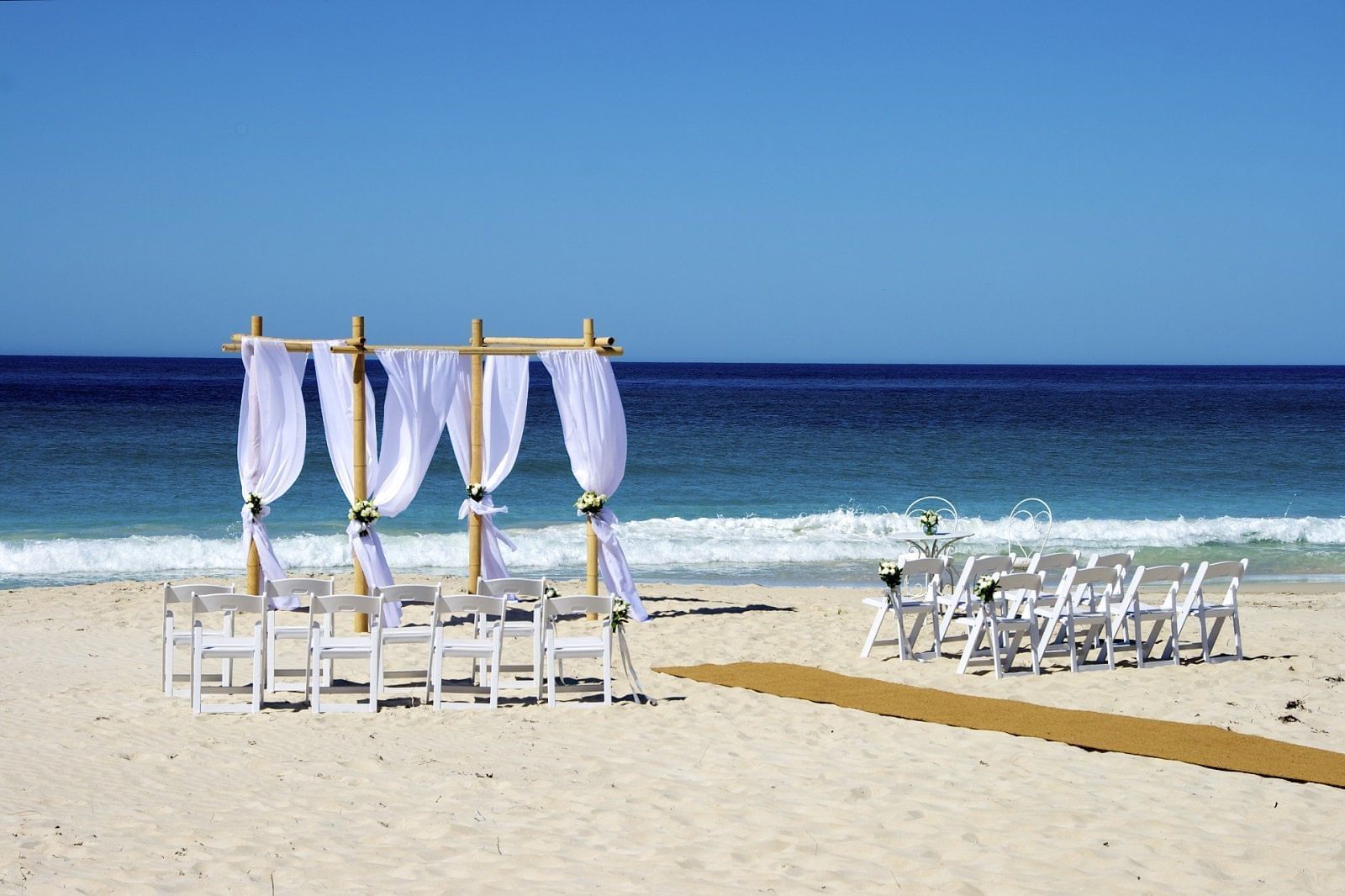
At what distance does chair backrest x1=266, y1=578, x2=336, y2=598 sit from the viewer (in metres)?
8.40

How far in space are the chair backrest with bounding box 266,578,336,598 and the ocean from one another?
742cm

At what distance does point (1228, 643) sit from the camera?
10.4 m

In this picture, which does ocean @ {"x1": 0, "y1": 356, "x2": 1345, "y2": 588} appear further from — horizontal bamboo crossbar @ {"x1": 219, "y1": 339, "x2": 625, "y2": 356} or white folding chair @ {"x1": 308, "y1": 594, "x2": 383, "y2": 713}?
white folding chair @ {"x1": 308, "y1": 594, "x2": 383, "y2": 713}

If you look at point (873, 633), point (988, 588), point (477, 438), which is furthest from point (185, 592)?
point (988, 588)

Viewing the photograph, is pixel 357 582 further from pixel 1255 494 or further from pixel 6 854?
pixel 1255 494

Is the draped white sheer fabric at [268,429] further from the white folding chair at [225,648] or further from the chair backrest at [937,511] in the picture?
the chair backrest at [937,511]

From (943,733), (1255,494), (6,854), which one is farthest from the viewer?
(1255,494)

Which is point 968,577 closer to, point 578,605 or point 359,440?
point 578,605

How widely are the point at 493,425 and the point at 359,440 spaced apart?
1183 mm

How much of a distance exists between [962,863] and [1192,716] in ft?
11.1

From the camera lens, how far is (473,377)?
1096 centimetres

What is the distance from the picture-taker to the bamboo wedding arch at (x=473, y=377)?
10.5 m

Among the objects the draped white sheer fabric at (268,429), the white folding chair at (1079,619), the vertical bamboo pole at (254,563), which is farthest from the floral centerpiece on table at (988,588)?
the vertical bamboo pole at (254,563)

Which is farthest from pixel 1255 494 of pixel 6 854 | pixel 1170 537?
pixel 6 854
